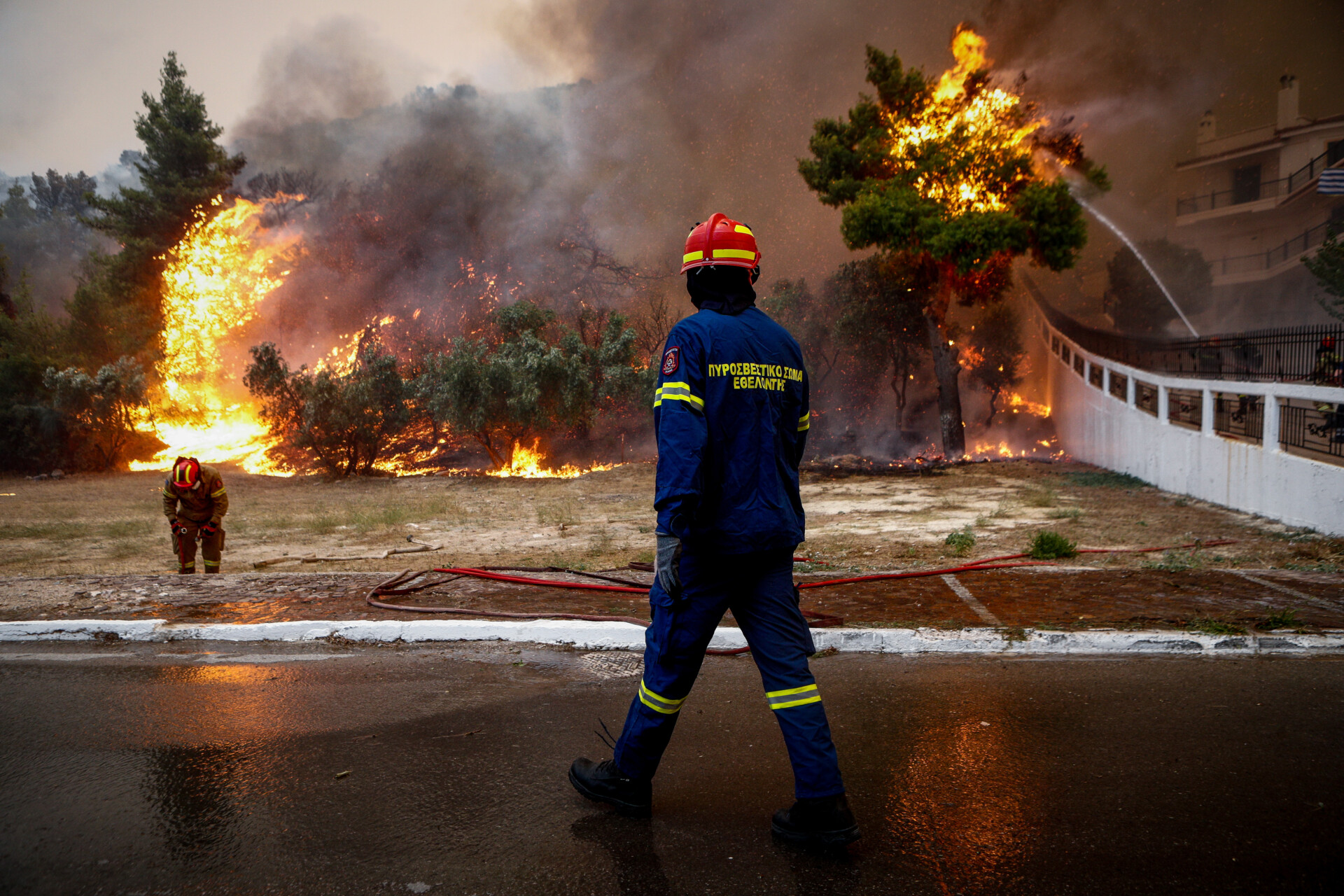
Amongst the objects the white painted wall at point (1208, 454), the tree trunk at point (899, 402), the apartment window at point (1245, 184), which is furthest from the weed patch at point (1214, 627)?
the apartment window at point (1245, 184)

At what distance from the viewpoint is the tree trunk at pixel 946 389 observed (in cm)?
2255

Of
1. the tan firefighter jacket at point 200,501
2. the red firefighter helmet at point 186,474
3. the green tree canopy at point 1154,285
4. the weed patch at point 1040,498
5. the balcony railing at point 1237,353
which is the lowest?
the weed patch at point 1040,498

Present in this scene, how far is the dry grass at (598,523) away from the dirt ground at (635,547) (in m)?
0.06

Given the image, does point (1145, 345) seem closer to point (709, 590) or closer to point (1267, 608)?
point (1267, 608)

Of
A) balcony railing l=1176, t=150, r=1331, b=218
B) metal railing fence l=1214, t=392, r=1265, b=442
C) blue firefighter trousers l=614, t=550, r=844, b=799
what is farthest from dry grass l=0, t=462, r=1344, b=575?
balcony railing l=1176, t=150, r=1331, b=218

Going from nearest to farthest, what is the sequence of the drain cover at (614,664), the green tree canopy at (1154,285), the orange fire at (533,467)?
the drain cover at (614,664) → the orange fire at (533,467) → the green tree canopy at (1154,285)

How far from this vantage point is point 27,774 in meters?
3.20

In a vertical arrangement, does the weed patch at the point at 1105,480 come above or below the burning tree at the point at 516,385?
below

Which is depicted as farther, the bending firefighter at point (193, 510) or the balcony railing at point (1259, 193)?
the balcony railing at point (1259, 193)

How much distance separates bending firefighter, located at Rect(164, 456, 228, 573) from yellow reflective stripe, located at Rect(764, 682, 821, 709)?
7.14 metres

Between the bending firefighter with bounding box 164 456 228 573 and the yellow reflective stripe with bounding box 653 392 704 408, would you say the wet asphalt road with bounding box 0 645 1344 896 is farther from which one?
the bending firefighter with bounding box 164 456 228 573

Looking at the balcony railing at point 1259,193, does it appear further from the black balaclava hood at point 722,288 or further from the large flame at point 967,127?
the black balaclava hood at point 722,288

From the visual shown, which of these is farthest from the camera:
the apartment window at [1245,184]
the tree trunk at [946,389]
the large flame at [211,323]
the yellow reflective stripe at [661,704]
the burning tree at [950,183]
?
the apartment window at [1245,184]

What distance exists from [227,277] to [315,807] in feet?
129
